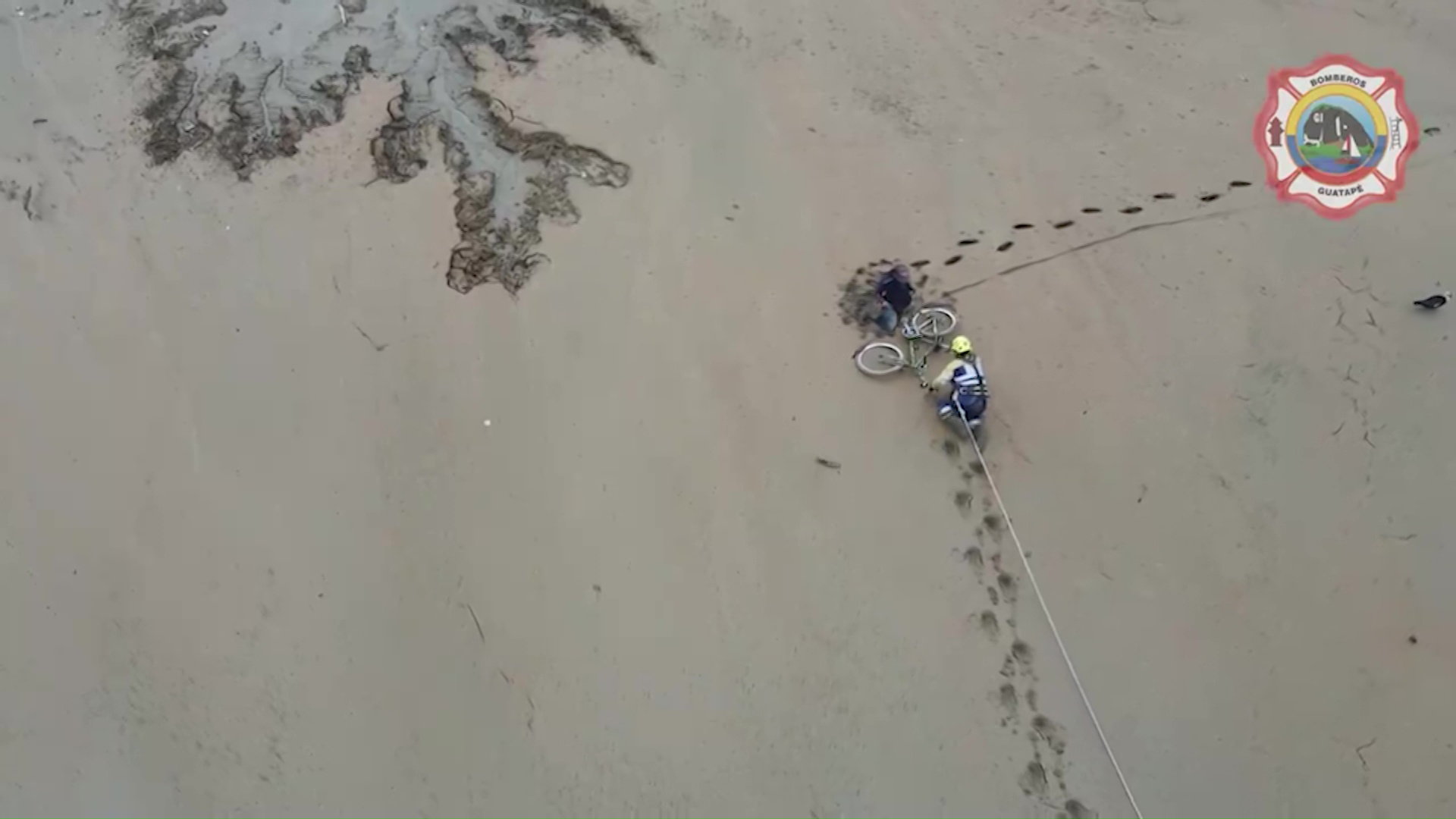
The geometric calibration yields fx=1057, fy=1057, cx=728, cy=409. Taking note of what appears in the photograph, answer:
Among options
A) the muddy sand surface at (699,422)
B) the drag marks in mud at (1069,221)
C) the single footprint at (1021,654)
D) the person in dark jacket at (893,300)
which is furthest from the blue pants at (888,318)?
the single footprint at (1021,654)

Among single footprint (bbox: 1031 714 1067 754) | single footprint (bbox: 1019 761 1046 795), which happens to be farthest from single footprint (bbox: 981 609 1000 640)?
single footprint (bbox: 1019 761 1046 795)

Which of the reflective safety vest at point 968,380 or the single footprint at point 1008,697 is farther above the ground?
the reflective safety vest at point 968,380

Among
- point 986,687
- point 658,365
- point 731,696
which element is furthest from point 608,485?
point 986,687

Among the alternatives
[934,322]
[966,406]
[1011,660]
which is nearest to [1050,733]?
[1011,660]

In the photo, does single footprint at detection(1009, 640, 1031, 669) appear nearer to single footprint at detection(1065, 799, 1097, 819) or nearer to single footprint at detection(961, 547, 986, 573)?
single footprint at detection(961, 547, 986, 573)

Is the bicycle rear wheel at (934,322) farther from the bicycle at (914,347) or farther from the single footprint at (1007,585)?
the single footprint at (1007,585)
